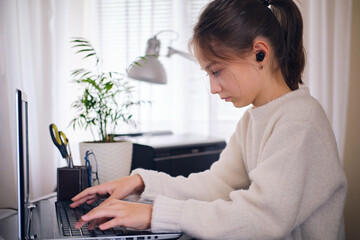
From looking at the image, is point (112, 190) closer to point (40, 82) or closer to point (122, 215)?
point (122, 215)

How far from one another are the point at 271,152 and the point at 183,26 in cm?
138

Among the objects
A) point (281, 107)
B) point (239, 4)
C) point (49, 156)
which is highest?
point (239, 4)

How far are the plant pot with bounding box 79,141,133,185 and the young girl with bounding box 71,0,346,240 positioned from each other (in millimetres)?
155

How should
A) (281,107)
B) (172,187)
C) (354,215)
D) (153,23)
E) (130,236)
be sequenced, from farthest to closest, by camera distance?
(153,23)
(354,215)
(172,187)
(281,107)
(130,236)

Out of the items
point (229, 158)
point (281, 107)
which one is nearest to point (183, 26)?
point (229, 158)

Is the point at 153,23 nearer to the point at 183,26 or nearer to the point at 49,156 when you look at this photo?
the point at 183,26

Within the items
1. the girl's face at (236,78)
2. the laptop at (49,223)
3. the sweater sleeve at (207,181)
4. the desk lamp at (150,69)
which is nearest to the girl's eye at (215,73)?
the girl's face at (236,78)

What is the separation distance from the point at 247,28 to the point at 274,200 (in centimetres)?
36

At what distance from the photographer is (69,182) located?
0.92 meters

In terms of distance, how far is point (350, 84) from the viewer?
1243 millimetres

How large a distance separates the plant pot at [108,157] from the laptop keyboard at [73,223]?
0.48 feet

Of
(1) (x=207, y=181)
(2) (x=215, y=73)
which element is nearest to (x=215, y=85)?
(2) (x=215, y=73)

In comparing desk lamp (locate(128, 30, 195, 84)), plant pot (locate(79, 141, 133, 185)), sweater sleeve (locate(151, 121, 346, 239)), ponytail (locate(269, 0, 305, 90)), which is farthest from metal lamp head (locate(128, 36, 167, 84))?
sweater sleeve (locate(151, 121, 346, 239))

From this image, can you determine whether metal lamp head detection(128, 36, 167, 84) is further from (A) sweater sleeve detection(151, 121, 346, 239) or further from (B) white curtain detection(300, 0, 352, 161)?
(A) sweater sleeve detection(151, 121, 346, 239)
